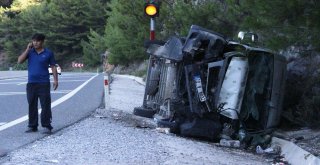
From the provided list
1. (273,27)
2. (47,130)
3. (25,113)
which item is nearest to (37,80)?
(47,130)

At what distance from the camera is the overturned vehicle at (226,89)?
32.8ft

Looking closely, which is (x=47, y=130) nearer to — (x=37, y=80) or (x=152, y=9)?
(x=37, y=80)

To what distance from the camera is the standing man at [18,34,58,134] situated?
31.2 feet

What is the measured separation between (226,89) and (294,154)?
1859 millimetres

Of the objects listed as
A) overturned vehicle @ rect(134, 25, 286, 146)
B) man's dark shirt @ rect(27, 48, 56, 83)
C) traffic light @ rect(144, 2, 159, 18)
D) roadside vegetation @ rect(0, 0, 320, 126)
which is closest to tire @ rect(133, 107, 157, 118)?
overturned vehicle @ rect(134, 25, 286, 146)

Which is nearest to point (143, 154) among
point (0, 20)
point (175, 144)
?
point (175, 144)

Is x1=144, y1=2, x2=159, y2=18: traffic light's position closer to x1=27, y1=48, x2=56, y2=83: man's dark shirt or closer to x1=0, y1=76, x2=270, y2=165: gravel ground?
x1=0, y1=76, x2=270, y2=165: gravel ground

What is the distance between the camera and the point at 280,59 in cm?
1039

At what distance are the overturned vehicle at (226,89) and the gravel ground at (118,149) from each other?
1.71 feet

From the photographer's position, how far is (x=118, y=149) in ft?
26.3

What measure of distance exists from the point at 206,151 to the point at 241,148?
1433mm

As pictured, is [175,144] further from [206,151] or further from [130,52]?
[130,52]

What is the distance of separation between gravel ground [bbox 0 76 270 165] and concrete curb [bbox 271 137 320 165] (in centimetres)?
44

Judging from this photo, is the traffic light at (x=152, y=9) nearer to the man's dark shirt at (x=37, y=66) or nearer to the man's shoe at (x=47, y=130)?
the man's dark shirt at (x=37, y=66)
